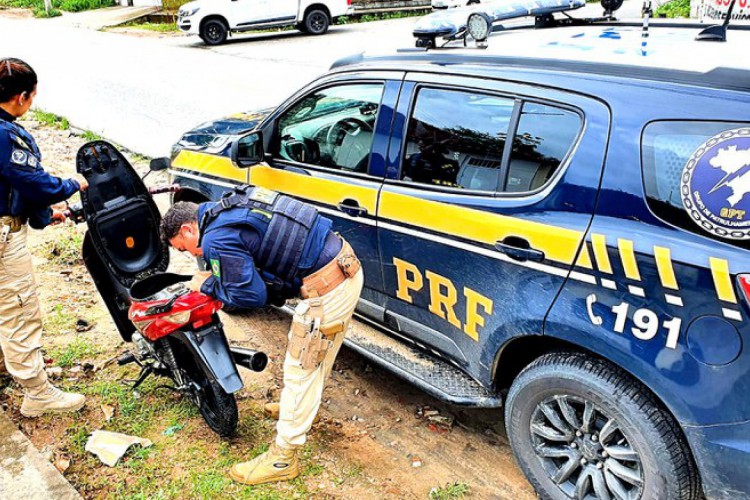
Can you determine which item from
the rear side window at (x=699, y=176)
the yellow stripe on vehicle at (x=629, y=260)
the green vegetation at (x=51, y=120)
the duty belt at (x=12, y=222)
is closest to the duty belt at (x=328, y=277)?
the yellow stripe on vehicle at (x=629, y=260)

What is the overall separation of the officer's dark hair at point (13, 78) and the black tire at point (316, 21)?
1565 cm

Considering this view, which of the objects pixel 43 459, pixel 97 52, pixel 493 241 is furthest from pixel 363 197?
pixel 97 52

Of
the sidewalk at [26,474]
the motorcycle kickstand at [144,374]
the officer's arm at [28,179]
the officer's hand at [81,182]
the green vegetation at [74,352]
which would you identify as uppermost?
the officer's arm at [28,179]

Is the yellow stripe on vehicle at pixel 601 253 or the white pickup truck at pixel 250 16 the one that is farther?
the white pickup truck at pixel 250 16

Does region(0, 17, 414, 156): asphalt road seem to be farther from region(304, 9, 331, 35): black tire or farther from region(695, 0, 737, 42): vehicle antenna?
region(695, 0, 737, 42): vehicle antenna

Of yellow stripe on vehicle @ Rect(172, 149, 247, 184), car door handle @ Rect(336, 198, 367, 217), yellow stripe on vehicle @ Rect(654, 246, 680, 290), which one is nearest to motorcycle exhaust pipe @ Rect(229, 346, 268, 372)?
car door handle @ Rect(336, 198, 367, 217)

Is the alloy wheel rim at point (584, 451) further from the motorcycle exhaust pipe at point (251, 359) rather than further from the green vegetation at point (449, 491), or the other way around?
the motorcycle exhaust pipe at point (251, 359)

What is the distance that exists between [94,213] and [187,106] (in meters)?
6.85

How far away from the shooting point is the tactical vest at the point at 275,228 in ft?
9.47

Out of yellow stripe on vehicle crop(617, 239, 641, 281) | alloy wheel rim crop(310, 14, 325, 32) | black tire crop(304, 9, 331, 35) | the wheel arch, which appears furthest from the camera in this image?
alloy wheel rim crop(310, 14, 325, 32)

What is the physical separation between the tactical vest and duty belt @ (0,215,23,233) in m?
1.13

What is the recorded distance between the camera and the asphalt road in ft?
31.3

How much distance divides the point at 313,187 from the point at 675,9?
16.5 meters

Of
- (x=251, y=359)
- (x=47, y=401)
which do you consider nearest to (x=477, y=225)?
(x=251, y=359)
